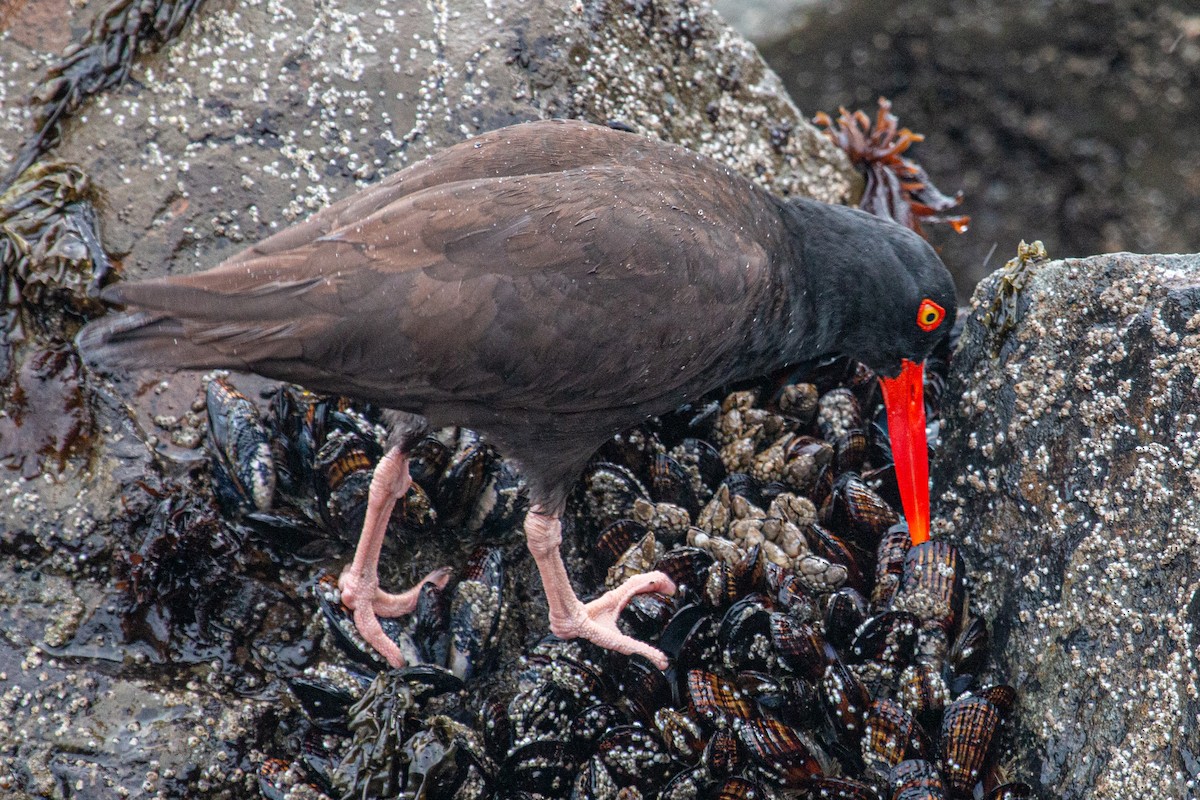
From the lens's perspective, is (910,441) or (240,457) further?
(910,441)

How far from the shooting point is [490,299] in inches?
111

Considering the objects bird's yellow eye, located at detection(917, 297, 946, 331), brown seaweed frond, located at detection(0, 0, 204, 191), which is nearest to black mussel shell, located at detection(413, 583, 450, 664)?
bird's yellow eye, located at detection(917, 297, 946, 331)

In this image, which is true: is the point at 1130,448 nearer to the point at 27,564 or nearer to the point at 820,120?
the point at 820,120

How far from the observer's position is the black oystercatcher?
109 inches

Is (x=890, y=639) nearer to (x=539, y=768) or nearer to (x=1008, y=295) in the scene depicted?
(x=539, y=768)

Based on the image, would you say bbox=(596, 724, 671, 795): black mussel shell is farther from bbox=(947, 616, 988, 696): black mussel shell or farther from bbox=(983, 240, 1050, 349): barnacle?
bbox=(983, 240, 1050, 349): barnacle

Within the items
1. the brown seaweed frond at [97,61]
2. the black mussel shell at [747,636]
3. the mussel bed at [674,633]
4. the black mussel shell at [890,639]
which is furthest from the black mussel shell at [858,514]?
the brown seaweed frond at [97,61]

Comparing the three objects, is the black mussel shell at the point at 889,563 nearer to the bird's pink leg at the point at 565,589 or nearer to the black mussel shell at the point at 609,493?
the bird's pink leg at the point at 565,589

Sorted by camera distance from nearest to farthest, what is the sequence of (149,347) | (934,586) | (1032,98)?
(149,347) → (934,586) → (1032,98)

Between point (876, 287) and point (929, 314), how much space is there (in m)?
0.20

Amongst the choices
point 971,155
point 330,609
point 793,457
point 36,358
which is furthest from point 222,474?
point 971,155

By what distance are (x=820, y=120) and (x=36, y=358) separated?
3.64 meters

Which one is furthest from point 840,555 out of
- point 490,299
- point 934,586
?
point 490,299

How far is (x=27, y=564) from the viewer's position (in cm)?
326
